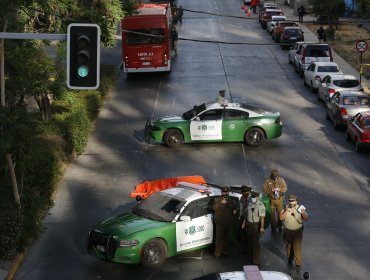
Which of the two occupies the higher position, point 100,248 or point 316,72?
point 316,72

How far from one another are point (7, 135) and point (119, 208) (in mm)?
4808

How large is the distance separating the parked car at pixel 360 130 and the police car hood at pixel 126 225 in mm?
10224

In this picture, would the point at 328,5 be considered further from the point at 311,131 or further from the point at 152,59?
the point at 311,131

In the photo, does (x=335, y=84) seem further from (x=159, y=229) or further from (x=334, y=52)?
(x=159, y=229)

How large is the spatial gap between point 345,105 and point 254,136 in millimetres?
4367

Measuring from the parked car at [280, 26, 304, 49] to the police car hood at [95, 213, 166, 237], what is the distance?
34.2m

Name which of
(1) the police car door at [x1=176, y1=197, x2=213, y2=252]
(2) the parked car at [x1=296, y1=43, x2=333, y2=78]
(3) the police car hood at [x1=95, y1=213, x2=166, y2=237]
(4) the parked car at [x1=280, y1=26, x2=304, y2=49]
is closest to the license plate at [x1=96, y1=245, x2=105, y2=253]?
(3) the police car hood at [x1=95, y1=213, x2=166, y2=237]

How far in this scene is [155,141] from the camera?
955 inches

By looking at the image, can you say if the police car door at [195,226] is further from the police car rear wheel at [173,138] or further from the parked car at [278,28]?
the parked car at [278,28]

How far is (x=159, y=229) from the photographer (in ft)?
47.2

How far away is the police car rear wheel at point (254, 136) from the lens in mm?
23812

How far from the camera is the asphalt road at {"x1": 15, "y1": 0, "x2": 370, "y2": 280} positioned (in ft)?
48.6

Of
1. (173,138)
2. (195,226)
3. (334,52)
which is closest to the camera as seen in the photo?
(195,226)

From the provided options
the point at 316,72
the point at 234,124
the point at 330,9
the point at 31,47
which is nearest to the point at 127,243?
the point at 31,47
